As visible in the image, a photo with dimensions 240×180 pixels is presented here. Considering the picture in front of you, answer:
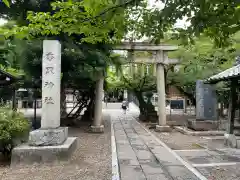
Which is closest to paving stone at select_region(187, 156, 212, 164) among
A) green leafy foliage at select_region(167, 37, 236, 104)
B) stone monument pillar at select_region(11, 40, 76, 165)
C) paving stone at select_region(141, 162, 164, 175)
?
paving stone at select_region(141, 162, 164, 175)

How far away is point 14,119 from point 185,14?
539cm

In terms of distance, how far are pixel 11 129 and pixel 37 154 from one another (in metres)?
1.00

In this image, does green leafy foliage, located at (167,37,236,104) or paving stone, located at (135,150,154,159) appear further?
green leafy foliage, located at (167,37,236,104)

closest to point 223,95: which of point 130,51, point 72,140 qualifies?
point 130,51

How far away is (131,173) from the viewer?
5184 millimetres

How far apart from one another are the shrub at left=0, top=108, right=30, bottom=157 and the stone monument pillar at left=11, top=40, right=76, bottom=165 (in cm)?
32

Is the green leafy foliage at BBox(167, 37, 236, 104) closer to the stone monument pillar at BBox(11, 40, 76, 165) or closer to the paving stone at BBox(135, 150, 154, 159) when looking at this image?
the paving stone at BBox(135, 150, 154, 159)

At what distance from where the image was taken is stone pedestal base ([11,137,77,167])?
586 cm

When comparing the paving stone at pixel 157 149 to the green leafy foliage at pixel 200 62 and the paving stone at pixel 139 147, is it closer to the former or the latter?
the paving stone at pixel 139 147

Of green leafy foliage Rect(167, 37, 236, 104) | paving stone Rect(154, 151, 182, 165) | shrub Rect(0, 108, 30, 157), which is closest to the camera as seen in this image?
shrub Rect(0, 108, 30, 157)

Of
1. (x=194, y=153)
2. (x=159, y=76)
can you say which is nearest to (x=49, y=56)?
(x=194, y=153)

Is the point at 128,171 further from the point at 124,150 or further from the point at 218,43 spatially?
the point at 218,43

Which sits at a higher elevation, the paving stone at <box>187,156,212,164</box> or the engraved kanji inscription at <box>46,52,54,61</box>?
the engraved kanji inscription at <box>46,52,54,61</box>

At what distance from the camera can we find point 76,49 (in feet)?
31.6
